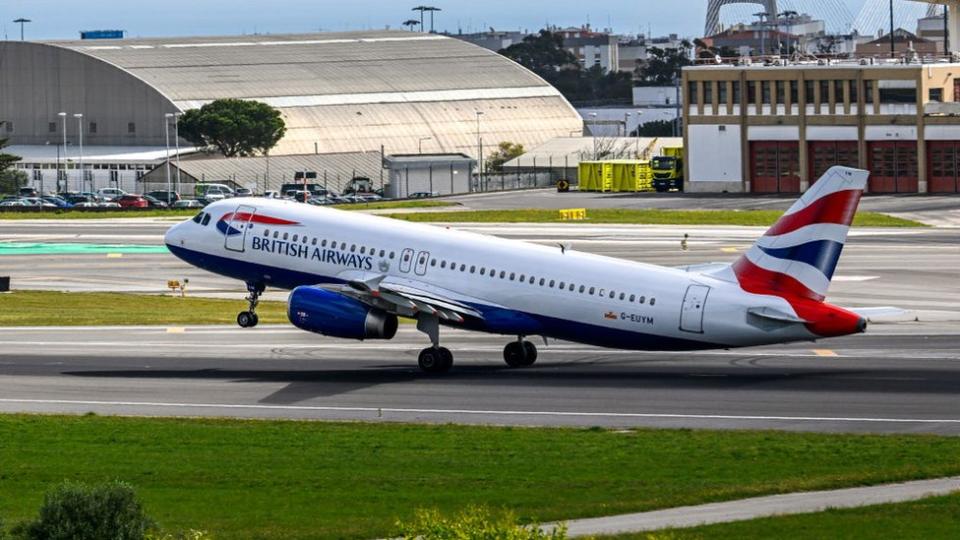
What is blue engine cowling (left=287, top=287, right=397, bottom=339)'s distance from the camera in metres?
47.1

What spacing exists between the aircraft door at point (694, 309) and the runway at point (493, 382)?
58.5 inches

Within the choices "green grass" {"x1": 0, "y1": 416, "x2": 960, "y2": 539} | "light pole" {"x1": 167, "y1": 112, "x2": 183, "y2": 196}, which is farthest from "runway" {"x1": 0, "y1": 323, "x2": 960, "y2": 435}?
"light pole" {"x1": 167, "y1": 112, "x2": 183, "y2": 196}

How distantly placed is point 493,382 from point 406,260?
539 cm

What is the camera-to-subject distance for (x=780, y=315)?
43656mm

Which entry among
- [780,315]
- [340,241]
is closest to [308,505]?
[780,315]

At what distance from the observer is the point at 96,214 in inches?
5118

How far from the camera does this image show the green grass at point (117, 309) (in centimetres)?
6250

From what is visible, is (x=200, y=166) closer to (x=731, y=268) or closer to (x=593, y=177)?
(x=593, y=177)

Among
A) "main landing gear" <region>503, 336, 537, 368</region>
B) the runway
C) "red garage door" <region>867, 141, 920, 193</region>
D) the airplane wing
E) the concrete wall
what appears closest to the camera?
the runway

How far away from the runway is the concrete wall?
5072 inches

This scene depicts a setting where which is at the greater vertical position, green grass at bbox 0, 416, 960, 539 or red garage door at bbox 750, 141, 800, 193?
Answer: red garage door at bbox 750, 141, 800, 193

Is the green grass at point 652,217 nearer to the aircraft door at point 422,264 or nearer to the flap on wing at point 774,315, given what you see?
the aircraft door at point 422,264

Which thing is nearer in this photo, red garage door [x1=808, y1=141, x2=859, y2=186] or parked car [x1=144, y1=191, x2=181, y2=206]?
red garage door [x1=808, y1=141, x2=859, y2=186]

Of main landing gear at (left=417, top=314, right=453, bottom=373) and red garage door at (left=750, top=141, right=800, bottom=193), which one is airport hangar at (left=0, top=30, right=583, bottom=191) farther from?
main landing gear at (left=417, top=314, right=453, bottom=373)
